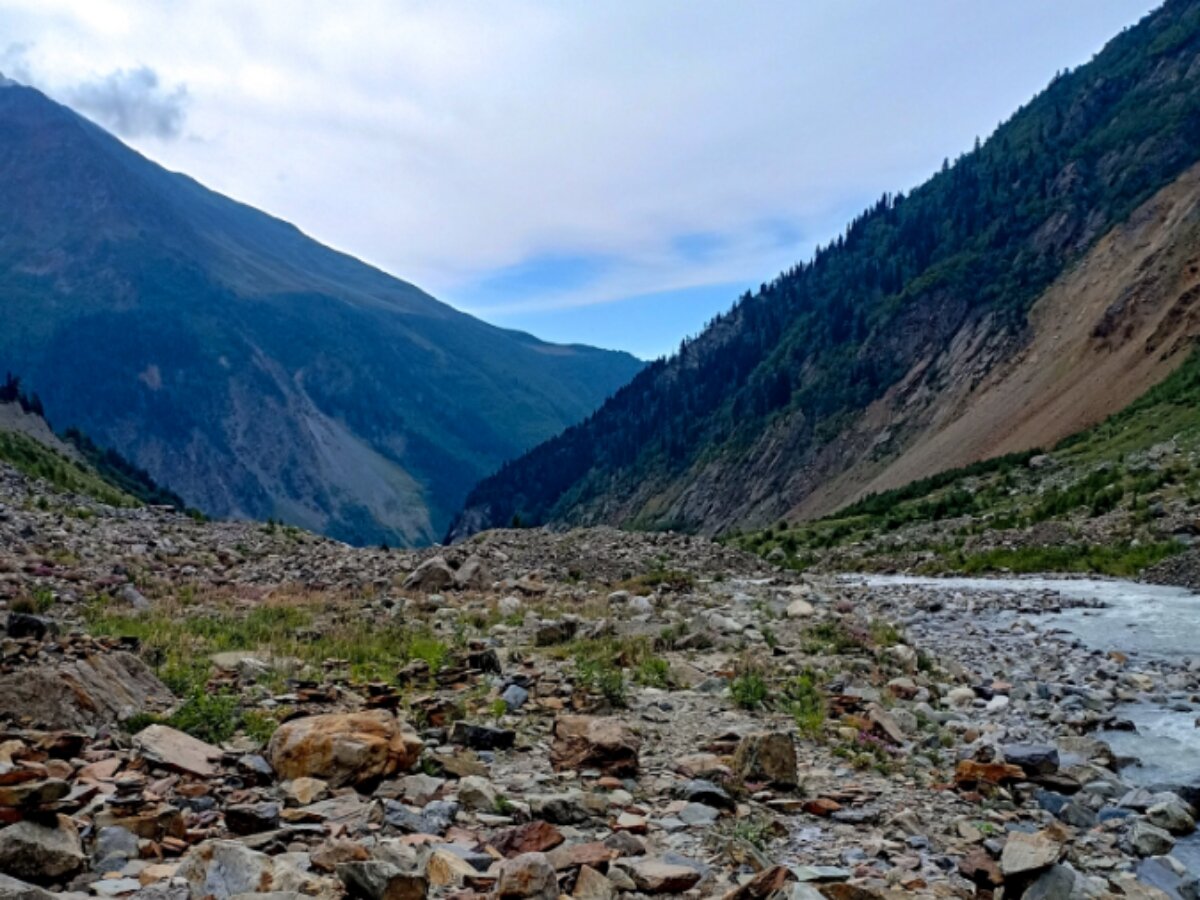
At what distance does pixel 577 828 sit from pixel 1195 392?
51.9 m

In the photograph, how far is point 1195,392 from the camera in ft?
155

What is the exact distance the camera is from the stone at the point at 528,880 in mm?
5484

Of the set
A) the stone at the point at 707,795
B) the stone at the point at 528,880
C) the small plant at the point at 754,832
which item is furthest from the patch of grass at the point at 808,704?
the stone at the point at 528,880

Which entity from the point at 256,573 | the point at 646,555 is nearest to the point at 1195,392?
the point at 646,555

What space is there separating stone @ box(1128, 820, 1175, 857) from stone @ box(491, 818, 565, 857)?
5214 millimetres

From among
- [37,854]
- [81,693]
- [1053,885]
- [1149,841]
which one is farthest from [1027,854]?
[81,693]

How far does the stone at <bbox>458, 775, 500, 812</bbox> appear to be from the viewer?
7.43 meters

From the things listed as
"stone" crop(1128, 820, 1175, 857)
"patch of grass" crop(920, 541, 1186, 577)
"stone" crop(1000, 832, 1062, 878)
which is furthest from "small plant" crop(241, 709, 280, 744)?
"patch of grass" crop(920, 541, 1186, 577)

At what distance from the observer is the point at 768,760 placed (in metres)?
8.58

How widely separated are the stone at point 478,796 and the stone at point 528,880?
177cm

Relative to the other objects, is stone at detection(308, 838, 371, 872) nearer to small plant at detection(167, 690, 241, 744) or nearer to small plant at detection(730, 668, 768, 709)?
small plant at detection(167, 690, 241, 744)

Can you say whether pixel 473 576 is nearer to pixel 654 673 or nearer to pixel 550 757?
pixel 654 673

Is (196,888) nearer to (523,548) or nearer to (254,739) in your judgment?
(254,739)

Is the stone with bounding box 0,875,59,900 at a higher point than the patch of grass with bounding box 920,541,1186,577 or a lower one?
lower
